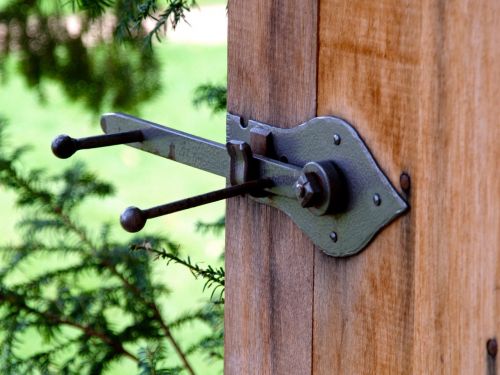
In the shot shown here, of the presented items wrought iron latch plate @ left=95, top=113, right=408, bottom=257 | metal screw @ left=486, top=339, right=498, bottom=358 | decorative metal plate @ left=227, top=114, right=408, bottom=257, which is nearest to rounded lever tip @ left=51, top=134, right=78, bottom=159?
wrought iron latch plate @ left=95, top=113, right=408, bottom=257

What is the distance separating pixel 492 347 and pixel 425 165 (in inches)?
7.4

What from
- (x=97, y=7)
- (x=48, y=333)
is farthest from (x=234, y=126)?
(x=48, y=333)

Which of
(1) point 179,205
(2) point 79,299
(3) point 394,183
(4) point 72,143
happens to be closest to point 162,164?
(2) point 79,299

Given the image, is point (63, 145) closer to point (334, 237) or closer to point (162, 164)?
point (334, 237)

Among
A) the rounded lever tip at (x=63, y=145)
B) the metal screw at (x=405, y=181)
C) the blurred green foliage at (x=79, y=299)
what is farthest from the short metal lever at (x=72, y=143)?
the blurred green foliage at (x=79, y=299)

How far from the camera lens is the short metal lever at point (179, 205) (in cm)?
106

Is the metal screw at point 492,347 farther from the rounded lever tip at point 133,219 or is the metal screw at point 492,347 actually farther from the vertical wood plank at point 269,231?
the rounded lever tip at point 133,219

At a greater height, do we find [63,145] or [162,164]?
[63,145]

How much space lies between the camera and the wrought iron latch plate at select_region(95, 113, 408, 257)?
1040mm

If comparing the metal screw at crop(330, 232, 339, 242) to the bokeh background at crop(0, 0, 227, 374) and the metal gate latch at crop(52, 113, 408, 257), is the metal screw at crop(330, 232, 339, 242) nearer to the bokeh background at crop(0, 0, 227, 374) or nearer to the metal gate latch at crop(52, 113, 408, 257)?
the metal gate latch at crop(52, 113, 408, 257)

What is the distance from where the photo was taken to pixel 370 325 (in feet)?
3.51

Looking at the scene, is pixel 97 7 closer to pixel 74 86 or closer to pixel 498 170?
pixel 74 86

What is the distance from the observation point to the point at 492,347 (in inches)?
37.2

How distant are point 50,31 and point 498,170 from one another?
1.82 meters
